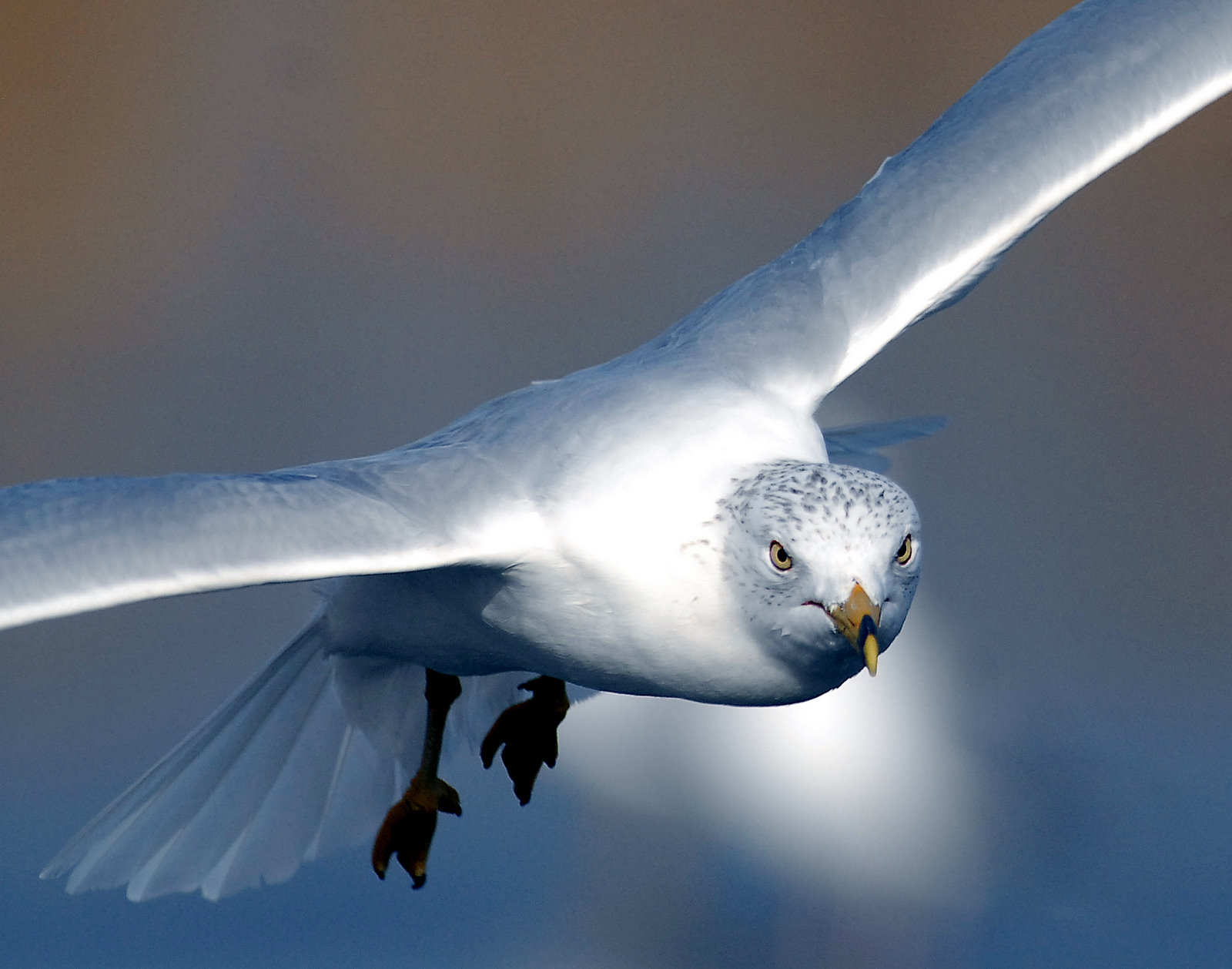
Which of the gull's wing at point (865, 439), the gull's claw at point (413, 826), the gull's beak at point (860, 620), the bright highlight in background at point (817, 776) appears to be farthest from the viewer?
the bright highlight in background at point (817, 776)

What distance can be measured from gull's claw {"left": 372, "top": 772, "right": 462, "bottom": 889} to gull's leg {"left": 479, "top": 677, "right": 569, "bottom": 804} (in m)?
0.08

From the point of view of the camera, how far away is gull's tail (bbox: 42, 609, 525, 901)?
5.32 ft

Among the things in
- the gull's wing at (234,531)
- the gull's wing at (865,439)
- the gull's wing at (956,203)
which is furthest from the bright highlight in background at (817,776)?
the gull's wing at (234,531)

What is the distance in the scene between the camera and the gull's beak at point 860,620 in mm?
1013

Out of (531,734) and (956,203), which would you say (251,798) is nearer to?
(531,734)

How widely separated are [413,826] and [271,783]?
191 mm

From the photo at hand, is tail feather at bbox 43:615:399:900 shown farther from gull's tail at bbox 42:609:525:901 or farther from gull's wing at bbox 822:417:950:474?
gull's wing at bbox 822:417:950:474

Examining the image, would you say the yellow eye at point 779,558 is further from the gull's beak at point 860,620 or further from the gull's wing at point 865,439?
the gull's wing at point 865,439

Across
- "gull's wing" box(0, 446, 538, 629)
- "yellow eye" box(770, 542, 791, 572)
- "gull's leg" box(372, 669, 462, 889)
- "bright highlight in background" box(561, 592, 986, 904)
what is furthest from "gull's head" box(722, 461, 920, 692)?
"bright highlight in background" box(561, 592, 986, 904)

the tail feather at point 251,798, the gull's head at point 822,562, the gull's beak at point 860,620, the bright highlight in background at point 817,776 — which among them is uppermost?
the bright highlight in background at point 817,776

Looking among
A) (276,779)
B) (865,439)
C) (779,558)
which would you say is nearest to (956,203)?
(865,439)

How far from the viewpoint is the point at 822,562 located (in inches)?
41.0

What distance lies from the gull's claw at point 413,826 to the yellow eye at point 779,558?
68 centimetres


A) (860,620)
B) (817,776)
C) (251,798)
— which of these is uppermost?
(817,776)
